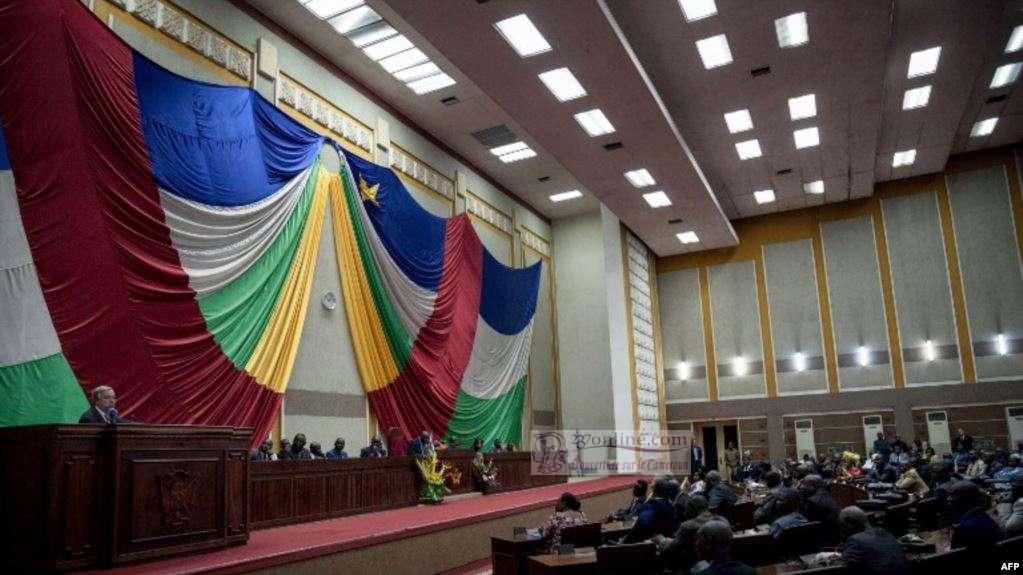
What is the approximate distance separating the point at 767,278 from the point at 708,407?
391 centimetres

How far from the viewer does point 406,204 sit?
12.3 m

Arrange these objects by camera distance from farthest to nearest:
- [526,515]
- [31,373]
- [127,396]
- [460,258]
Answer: [460,258], [526,515], [127,396], [31,373]

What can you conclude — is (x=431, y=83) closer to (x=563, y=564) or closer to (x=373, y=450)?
(x=373, y=450)

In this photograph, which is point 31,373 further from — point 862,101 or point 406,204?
point 862,101

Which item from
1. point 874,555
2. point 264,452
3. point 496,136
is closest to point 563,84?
point 496,136

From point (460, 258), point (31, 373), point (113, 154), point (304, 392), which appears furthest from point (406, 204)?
point (31, 373)

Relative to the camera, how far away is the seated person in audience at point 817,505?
5.32 meters

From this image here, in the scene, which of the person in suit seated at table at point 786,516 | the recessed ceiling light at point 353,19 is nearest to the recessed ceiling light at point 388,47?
the recessed ceiling light at point 353,19

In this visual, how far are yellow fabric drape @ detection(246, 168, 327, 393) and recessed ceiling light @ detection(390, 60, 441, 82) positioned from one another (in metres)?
2.78

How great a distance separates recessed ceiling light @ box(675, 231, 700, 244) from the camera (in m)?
18.8

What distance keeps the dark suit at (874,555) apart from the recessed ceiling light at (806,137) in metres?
11.9

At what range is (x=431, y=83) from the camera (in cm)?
1255

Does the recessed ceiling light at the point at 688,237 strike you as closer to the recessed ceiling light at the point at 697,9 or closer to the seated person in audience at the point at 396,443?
the recessed ceiling light at the point at 697,9

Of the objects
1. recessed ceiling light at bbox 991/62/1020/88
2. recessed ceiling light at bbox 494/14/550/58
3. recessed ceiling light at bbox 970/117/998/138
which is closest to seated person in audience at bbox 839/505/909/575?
recessed ceiling light at bbox 494/14/550/58
